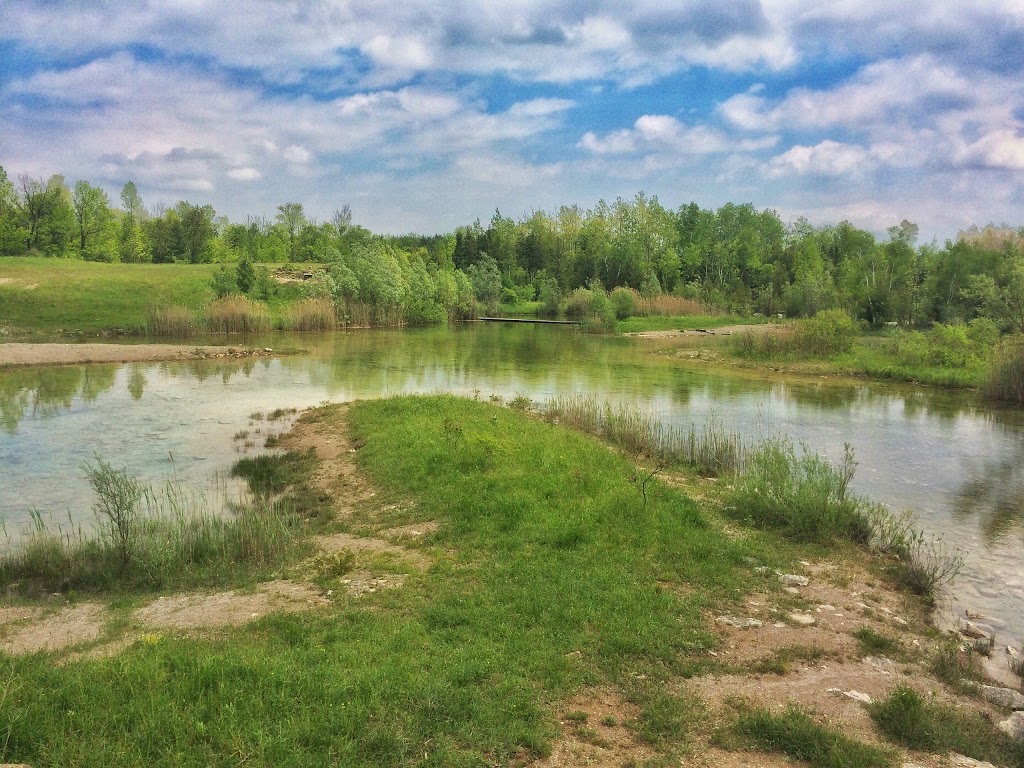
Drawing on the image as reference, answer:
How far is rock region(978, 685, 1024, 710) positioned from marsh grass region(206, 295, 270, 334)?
177ft

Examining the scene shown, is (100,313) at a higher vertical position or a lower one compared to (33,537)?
higher

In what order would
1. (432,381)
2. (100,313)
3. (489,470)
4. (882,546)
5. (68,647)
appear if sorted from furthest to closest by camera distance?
(100,313), (432,381), (489,470), (882,546), (68,647)

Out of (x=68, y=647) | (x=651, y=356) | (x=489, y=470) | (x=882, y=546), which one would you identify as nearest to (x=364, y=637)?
(x=68, y=647)

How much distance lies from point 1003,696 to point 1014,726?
2.77 ft

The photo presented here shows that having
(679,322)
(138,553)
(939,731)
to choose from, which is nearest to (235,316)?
(679,322)

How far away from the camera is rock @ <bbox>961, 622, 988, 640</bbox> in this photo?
29.1ft

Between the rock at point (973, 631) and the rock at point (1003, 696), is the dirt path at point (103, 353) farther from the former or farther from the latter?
the rock at point (1003, 696)

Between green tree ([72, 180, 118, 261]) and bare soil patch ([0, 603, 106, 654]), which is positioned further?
green tree ([72, 180, 118, 261])

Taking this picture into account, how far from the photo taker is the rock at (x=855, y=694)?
661 cm

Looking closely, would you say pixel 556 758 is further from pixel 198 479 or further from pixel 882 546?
pixel 198 479

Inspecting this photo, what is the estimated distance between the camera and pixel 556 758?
18.0ft

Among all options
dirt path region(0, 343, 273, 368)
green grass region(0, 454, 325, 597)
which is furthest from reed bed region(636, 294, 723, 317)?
green grass region(0, 454, 325, 597)

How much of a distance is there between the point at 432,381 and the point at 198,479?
1611 centimetres

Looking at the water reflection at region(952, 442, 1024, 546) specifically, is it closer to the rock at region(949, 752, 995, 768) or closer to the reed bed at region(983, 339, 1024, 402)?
the rock at region(949, 752, 995, 768)
